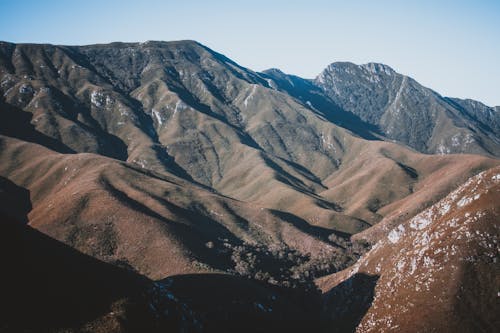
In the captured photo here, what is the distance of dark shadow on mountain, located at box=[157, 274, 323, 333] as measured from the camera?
120 m

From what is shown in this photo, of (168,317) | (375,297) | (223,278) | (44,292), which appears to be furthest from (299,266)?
(44,292)

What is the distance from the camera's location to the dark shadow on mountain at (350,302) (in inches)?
4850

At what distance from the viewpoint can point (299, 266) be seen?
196 metres

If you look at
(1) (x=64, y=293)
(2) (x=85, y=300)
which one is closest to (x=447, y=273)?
(2) (x=85, y=300)

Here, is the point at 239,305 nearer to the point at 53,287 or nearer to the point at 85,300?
the point at 85,300

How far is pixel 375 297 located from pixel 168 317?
223 feet

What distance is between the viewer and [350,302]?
134375 mm

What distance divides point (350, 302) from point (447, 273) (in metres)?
39.5

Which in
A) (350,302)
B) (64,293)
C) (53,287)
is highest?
(53,287)

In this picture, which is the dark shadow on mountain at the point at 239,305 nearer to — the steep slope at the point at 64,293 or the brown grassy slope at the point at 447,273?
the brown grassy slope at the point at 447,273

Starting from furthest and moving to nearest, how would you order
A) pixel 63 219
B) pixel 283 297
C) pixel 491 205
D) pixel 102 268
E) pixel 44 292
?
1. pixel 63 219
2. pixel 283 297
3. pixel 491 205
4. pixel 102 268
5. pixel 44 292

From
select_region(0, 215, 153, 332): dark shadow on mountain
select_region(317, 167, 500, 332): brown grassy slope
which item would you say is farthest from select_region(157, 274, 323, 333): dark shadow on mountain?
select_region(0, 215, 153, 332): dark shadow on mountain

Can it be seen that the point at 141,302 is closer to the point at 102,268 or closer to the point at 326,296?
the point at 102,268

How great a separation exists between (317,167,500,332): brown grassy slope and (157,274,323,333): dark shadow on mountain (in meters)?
15.2
